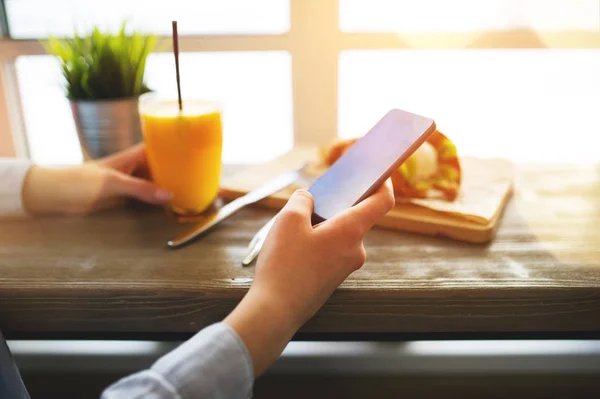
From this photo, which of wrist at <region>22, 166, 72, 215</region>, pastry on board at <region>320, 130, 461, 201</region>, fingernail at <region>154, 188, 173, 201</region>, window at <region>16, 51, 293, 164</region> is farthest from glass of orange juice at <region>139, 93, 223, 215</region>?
window at <region>16, 51, 293, 164</region>

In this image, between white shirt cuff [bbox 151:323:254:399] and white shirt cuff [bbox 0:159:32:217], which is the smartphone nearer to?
white shirt cuff [bbox 151:323:254:399]

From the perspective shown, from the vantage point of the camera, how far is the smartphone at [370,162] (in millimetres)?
523

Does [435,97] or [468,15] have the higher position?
[468,15]

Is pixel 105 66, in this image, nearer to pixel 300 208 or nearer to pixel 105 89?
pixel 105 89

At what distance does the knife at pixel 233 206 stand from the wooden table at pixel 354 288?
0.05 ft

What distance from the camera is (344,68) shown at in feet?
3.63

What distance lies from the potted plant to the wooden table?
0.26 meters

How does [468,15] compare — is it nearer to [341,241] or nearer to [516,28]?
[516,28]

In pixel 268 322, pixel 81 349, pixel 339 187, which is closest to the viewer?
pixel 268 322

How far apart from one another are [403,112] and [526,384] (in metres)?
0.39

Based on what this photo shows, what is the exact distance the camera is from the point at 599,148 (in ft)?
3.82

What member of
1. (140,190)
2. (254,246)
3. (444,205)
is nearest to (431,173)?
(444,205)

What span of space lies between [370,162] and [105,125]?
1.53 ft

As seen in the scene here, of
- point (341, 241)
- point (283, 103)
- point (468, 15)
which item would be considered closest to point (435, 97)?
point (468, 15)
